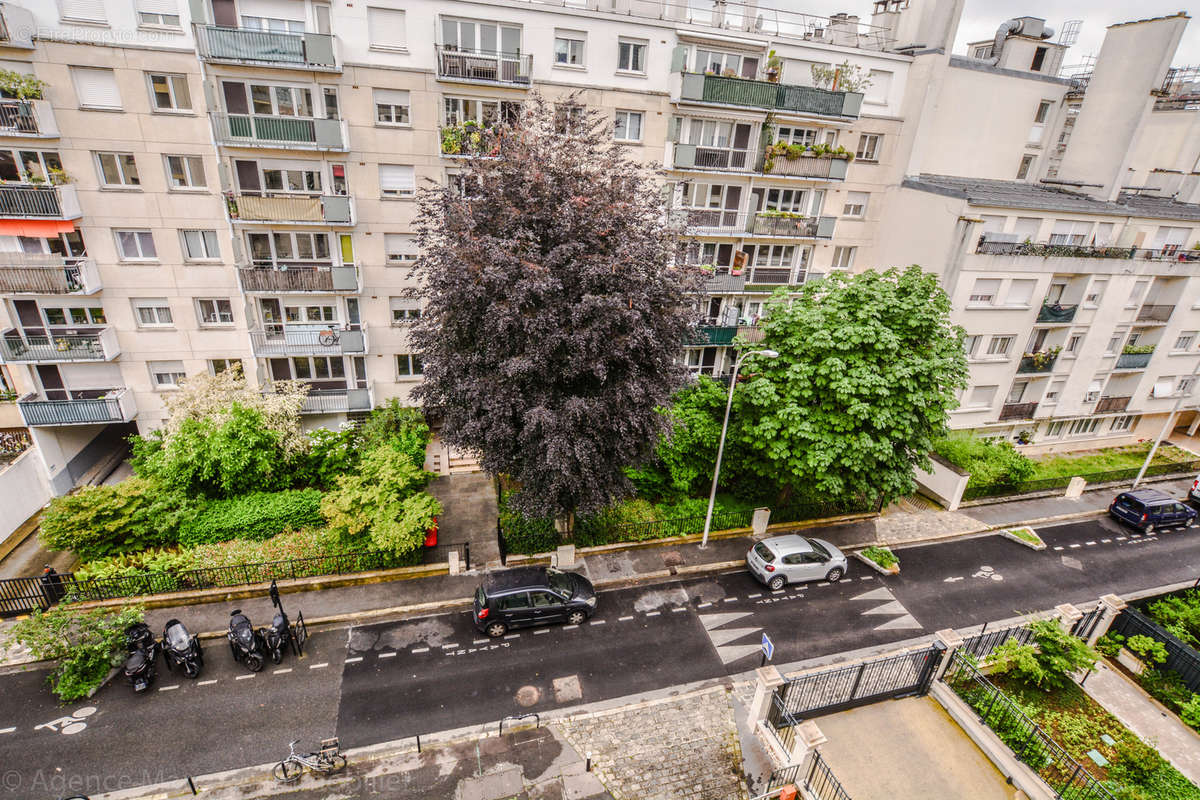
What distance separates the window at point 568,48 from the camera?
2233 cm

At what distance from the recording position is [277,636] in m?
15.4

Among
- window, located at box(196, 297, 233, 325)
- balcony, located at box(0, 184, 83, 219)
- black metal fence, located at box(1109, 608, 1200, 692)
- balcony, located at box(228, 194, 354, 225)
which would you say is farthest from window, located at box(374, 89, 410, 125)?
black metal fence, located at box(1109, 608, 1200, 692)

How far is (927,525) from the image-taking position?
79.0ft

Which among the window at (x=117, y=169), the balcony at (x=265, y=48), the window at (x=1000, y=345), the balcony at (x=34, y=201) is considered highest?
the balcony at (x=265, y=48)

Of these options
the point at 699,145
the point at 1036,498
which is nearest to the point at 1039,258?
the point at 1036,498

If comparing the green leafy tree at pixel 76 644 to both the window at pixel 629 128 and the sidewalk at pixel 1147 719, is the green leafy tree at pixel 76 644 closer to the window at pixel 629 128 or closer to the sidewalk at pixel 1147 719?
the window at pixel 629 128

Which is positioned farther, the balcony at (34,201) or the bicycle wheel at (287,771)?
the balcony at (34,201)

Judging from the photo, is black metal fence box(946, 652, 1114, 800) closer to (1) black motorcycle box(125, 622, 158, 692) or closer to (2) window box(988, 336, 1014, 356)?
(2) window box(988, 336, 1014, 356)

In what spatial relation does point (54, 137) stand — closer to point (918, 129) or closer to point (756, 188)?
point (756, 188)

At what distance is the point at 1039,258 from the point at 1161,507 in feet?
40.1

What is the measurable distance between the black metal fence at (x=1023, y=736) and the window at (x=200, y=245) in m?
28.4

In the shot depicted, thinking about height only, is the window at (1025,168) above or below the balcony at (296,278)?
above

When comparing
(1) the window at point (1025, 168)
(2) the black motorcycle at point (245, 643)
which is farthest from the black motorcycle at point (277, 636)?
(1) the window at point (1025, 168)

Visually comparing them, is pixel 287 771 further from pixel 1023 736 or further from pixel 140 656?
pixel 1023 736
